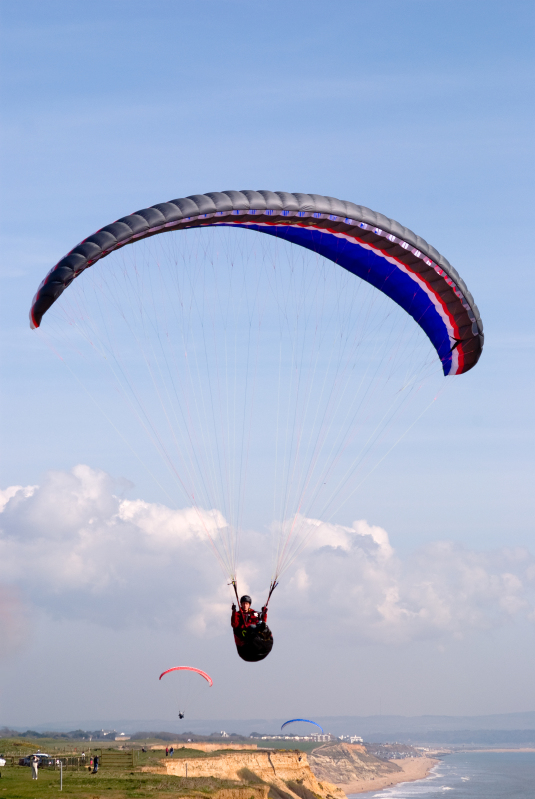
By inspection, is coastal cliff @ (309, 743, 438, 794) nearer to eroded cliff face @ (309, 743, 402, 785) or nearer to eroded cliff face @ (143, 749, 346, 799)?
eroded cliff face @ (309, 743, 402, 785)

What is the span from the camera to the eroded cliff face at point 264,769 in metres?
41.4

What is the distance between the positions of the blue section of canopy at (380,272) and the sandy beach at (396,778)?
101468mm

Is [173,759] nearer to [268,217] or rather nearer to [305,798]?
[305,798]

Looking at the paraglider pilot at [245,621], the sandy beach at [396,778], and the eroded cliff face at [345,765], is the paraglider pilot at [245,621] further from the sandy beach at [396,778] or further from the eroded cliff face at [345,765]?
the sandy beach at [396,778]

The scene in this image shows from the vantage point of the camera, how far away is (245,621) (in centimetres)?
1803

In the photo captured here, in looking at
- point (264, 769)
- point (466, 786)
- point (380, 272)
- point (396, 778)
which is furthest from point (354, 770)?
point (380, 272)

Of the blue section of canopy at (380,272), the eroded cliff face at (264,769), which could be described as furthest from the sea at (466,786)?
the blue section of canopy at (380,272)

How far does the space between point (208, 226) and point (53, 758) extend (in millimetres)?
27732

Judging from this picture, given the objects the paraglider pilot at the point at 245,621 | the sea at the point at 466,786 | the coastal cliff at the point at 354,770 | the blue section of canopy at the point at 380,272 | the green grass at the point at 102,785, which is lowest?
the sea at the point at 466,786

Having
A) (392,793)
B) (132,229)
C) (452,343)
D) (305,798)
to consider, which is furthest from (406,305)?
(392,793)

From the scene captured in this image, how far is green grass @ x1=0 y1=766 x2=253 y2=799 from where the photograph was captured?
1029 inches

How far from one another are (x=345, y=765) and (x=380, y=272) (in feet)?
396

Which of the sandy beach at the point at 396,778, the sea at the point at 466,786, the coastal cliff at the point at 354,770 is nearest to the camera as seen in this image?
the sea at the point at 466,786

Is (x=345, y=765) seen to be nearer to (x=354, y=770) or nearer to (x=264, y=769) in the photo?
(x=354, y=770)
